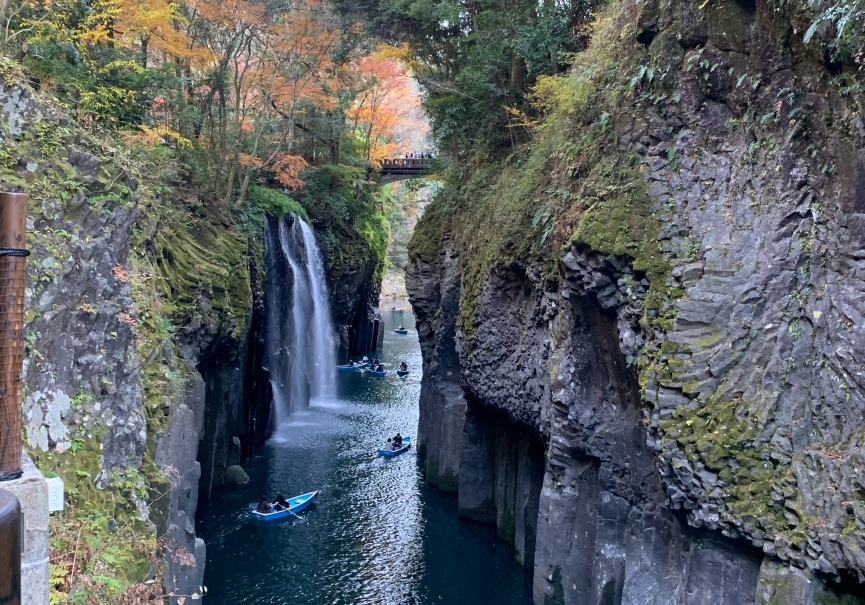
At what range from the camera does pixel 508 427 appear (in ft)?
63.8

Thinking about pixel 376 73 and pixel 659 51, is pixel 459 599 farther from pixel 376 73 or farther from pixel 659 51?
pixel 376 73

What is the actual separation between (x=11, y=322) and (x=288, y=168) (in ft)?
87.2

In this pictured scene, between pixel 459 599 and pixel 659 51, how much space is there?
12.4 m

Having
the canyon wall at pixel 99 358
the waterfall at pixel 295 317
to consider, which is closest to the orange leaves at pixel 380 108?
the waterfall at pixel 295 317

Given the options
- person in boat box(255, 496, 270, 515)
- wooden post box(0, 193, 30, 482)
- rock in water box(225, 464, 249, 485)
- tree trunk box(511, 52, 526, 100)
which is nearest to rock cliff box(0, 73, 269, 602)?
wooden post box(0, 193, 30, 482)

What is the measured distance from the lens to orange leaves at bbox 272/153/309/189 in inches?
1139

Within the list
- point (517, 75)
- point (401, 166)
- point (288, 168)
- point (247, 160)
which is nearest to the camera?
point (517, 75)

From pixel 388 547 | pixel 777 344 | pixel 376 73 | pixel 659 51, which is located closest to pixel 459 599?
pixel 388 547

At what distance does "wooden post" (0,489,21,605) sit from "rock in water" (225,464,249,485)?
851 inches

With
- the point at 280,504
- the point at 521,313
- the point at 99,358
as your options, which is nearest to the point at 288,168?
the point at 280,504

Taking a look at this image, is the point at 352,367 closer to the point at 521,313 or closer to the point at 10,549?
the point at 521,313

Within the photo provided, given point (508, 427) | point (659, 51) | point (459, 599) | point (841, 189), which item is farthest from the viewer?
point (508, 427)

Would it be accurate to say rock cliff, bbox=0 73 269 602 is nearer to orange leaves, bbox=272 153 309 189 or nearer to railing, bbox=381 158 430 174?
orange leaves, bbox=272 153 309 189

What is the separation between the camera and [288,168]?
30.3 metres
